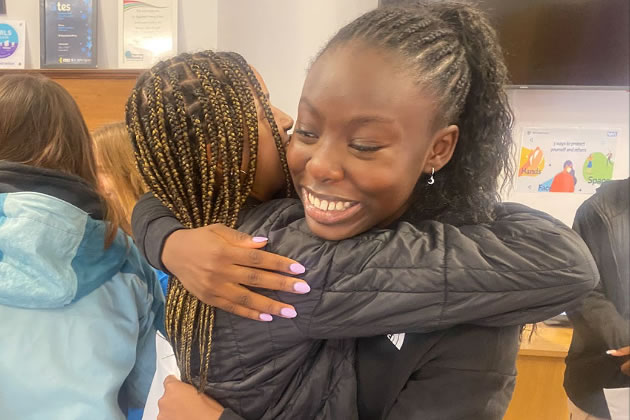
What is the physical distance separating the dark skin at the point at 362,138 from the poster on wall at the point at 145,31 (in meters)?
1.95

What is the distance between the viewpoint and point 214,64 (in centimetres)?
68

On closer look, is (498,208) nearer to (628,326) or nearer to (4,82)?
(628,326)

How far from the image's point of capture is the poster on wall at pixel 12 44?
244 cm

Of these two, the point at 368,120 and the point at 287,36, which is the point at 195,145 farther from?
the point at 287,36

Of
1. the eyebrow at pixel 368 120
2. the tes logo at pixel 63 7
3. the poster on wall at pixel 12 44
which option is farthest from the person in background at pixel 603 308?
the poster on wall at pixel 12 44

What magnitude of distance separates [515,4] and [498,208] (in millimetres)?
449

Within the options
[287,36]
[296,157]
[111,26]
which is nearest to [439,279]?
[296,157]

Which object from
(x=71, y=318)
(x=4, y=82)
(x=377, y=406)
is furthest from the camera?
(x=4, y=82)

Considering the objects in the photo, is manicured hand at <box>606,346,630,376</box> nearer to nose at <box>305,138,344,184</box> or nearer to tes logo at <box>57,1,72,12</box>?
nose at <box>305,138,344,184</box>

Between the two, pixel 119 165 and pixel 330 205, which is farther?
pixel 119 165

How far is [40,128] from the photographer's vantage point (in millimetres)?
977

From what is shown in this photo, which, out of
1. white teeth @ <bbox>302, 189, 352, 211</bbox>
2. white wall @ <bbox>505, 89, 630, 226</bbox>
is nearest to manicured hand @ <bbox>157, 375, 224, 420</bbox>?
white teeth @ <bbox>302, 189, 352, 211</bbox>

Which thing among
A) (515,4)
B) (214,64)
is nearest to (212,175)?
(214,64)

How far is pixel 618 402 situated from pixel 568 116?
1.48 feet
